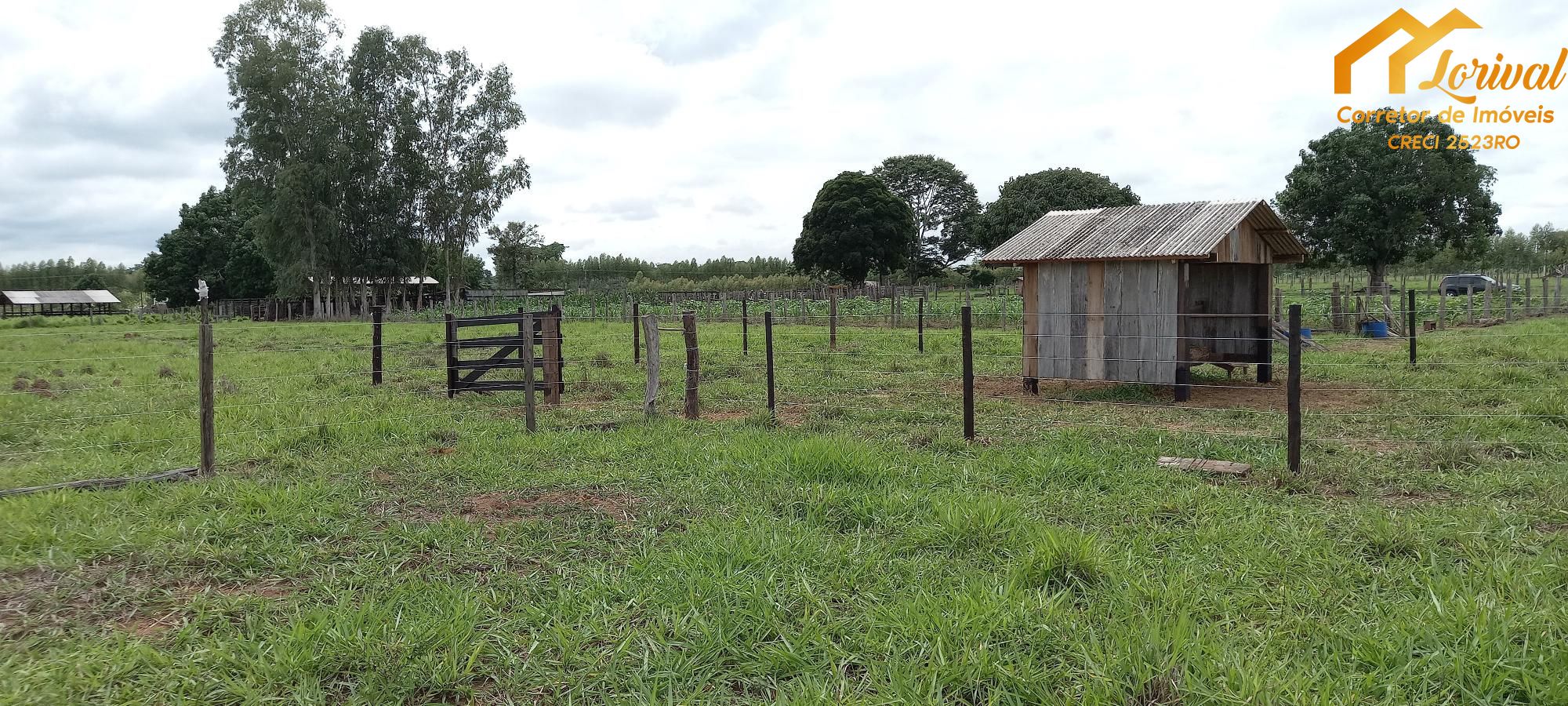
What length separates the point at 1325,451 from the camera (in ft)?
24.3

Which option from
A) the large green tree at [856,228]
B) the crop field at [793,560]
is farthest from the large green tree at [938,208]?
A: the crop field at [793,560]

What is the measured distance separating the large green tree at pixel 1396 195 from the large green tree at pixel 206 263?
62147 mm

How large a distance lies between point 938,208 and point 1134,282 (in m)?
57.3

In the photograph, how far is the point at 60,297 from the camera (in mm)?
78500

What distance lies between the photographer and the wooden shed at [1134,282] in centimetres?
1132

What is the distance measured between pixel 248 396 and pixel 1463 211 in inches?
1397

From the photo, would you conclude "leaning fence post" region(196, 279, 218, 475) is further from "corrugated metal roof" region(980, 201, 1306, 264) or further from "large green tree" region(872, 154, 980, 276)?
"large green tree" region(872, 154, 980, 276)

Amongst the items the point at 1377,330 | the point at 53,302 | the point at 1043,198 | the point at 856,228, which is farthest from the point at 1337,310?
the point at 53,302

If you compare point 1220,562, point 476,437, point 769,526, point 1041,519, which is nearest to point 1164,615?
point 1220,562

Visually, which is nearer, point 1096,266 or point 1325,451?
point 1325,451

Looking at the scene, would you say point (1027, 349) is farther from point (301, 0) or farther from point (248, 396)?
point (301, 0)

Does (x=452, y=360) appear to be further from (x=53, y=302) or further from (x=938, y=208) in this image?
(x=53, y=302)

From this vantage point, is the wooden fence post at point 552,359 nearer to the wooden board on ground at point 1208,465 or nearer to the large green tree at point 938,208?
the wooden board on ground at point 1208,465

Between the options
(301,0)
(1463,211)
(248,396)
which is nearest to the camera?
(248,396)
